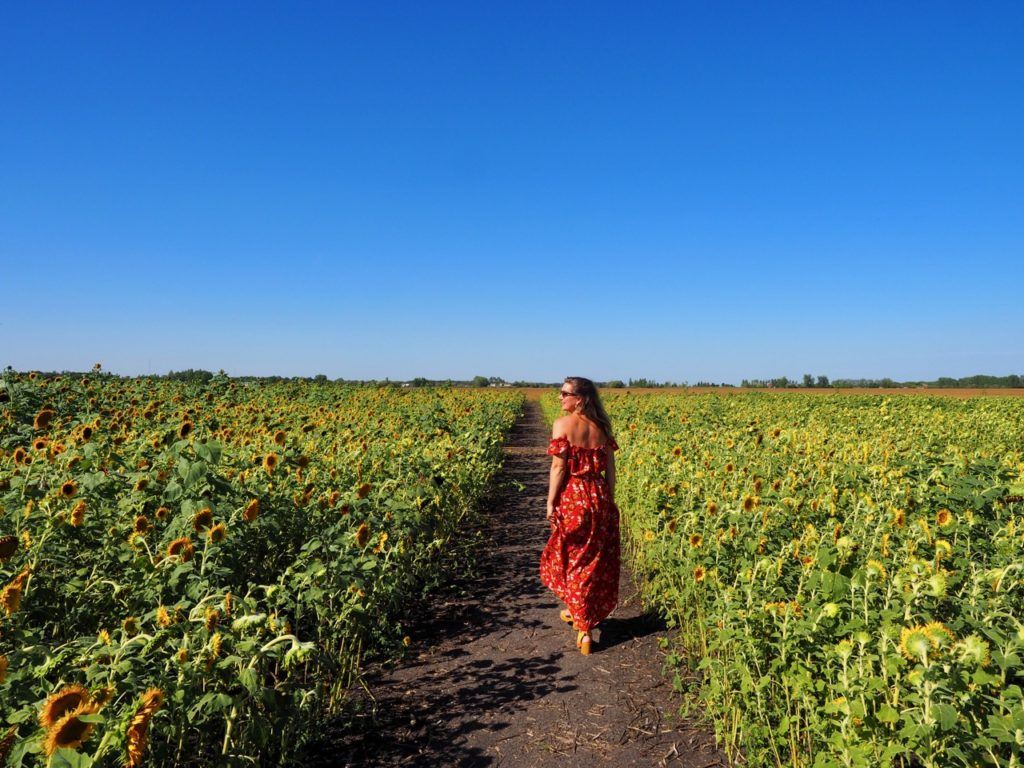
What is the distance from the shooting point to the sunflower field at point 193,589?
189cm

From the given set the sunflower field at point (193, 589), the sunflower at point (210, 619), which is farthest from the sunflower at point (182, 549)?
the sunflower at point (210, 619)

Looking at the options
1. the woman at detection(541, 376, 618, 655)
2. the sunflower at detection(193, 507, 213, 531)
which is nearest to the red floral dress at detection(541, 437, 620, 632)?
the woman at detection(541, 376, 618, 655)

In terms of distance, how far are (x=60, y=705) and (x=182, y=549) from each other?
4.01ft

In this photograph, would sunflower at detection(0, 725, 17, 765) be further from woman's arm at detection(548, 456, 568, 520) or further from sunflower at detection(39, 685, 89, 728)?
woman's arm at detection(548, 456, 568, 520)

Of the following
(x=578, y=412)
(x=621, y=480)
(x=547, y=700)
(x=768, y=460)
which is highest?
(x=578, y=412)

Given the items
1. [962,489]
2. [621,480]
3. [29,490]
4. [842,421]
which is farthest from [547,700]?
[842,421]

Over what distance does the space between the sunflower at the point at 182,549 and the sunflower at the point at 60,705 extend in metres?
1.15

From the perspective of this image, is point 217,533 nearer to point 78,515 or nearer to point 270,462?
point 78,515

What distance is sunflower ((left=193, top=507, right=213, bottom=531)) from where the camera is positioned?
10.0 feet

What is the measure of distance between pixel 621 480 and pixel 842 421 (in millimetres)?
10762

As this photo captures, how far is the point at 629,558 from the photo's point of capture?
700cm

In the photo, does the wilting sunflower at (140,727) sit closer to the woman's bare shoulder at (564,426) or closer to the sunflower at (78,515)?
the sunflower at (78,515)

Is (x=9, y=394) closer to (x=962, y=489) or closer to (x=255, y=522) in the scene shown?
(x=255, y=522)

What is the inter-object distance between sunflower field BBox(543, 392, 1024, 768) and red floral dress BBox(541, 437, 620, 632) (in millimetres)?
428
